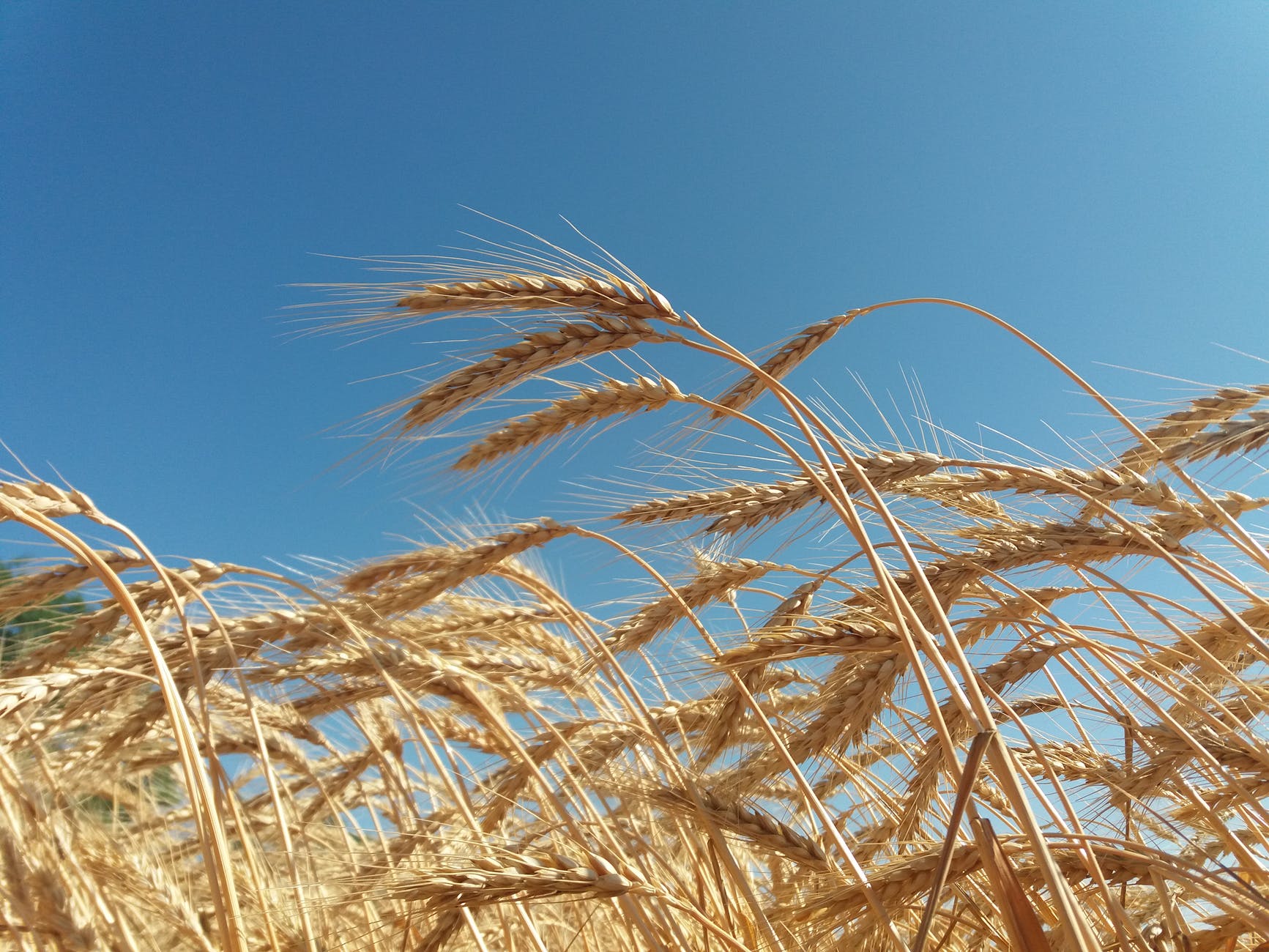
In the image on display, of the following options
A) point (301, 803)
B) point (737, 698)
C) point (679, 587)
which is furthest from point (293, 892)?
point (301, 803)

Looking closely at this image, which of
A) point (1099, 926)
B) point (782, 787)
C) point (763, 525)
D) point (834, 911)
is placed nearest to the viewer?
point (834, 911)

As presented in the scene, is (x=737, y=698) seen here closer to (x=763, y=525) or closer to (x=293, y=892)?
(x=763, y=525)

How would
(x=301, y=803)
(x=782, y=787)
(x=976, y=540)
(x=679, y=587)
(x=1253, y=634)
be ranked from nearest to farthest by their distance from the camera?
1. (x=1253, y=634)
2. (x=976, y=540)
3. (x=679, y=587)
4. (x=782, y=787)
5. (x=301, y=803)

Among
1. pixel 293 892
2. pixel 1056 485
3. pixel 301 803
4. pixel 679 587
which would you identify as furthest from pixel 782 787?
pixel 301 803

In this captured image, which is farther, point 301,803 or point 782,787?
point 301,803

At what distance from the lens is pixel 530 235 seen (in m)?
1.86

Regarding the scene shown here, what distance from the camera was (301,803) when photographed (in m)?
3.69

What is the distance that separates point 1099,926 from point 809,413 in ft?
4.19

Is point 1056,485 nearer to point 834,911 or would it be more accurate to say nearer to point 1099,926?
point 1099,926

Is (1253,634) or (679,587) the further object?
(679,587)

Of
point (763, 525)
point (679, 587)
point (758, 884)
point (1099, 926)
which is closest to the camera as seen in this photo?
point (1099, 926)

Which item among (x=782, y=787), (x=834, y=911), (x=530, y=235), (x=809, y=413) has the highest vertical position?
(x=530, y=235)

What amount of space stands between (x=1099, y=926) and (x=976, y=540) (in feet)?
2.85

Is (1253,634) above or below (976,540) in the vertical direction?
below
